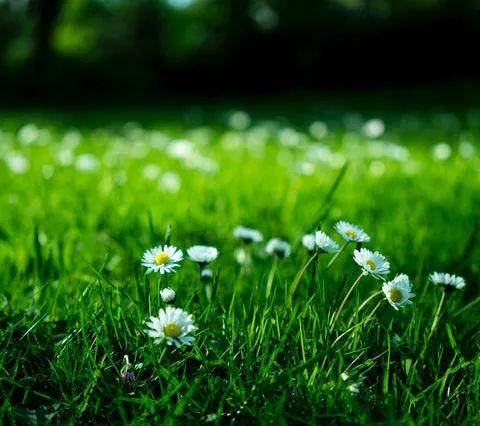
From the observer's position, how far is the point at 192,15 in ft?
58.7

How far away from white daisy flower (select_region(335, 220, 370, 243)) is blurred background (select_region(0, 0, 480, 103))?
466 inches

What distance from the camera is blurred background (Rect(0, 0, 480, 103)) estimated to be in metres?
13.5

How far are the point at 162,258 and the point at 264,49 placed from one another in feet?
47.6

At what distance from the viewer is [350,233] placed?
144 centimetres

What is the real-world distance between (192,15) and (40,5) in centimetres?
544

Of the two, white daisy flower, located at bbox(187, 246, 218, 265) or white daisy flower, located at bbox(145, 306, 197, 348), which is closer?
white daisy flower, located at bbox(145, 306, 197, 348)

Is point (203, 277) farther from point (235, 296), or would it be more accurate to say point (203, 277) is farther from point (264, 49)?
point (264, 49)

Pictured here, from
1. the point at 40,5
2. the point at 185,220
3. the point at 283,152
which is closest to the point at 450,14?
the point at 40,5

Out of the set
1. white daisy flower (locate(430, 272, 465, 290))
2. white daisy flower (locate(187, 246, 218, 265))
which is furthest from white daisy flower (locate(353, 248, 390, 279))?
white daisy flower (locate(187, 246, 218, 265))

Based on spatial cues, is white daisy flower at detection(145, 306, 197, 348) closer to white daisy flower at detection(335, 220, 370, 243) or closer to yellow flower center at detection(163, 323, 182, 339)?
yellow flower center at detection(163, 323, 182, 339)

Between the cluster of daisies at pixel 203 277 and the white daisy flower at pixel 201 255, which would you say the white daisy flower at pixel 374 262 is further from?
the white daisy flower at pixel 201 255

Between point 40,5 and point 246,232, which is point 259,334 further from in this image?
point 40,5

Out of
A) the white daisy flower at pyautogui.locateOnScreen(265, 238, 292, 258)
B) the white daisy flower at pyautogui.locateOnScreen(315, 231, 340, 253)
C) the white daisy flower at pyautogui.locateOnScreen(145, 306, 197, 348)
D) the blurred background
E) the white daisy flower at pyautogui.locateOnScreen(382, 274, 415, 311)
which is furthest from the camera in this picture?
the blurred background

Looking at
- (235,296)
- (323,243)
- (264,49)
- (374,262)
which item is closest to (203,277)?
(235,296)
